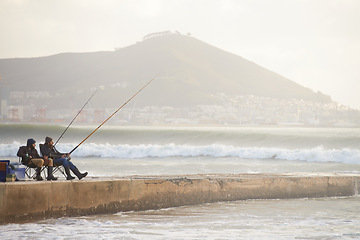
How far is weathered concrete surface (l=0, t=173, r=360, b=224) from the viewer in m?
8.21

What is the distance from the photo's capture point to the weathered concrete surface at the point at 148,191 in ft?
26.9

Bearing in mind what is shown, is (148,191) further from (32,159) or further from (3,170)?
(3,170)

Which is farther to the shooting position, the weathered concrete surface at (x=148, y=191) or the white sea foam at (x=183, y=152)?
the white sea foam at (x=183, y=152)

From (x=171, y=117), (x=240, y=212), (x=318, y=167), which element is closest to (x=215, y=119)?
(x=171, y=117)

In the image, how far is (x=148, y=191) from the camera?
9.45 meters

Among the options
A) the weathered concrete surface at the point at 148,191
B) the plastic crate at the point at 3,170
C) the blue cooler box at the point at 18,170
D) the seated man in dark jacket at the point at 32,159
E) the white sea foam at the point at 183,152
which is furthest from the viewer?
the white sea foam at the point at 183,152

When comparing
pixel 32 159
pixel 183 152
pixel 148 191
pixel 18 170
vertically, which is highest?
pixel 183 152

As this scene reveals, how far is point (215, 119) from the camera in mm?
118688

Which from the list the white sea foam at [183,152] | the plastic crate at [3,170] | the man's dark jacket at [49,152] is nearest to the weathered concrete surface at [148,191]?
the plastic crate at [3,170]

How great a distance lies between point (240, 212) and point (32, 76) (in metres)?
Answer: 144

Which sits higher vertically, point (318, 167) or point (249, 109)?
point (249, 109)

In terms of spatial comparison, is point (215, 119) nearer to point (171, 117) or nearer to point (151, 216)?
point (171, 117)

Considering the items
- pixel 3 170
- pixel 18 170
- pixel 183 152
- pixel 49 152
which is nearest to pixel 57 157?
pixel 49 152

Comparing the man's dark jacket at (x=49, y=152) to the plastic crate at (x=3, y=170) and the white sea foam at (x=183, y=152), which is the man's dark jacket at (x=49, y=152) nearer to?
the plastic crate at (x=3, y=170)
